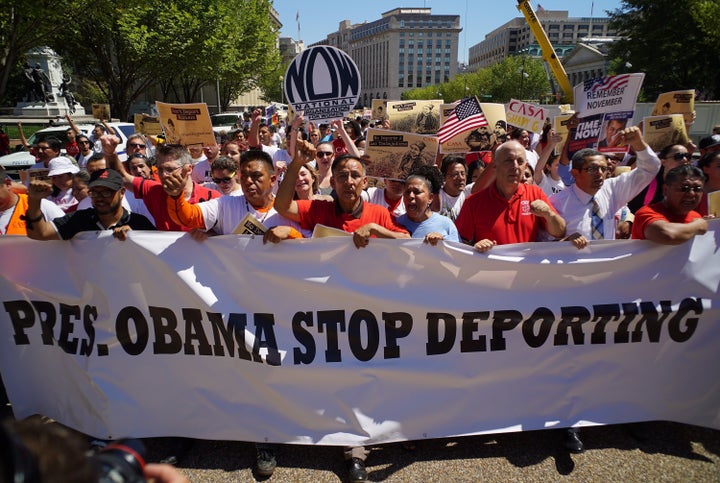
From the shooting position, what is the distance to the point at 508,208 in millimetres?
3439

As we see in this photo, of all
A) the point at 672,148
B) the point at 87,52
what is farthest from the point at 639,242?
the point at 87,52

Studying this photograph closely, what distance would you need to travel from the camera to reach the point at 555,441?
3.12 m

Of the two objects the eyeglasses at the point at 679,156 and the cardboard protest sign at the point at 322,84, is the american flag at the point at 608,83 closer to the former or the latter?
the eyeglasses at the point at 679,156

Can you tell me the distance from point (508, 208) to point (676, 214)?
1079 millimetres

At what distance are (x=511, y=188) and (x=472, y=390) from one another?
146cm

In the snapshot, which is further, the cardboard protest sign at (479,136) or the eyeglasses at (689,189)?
the cardboard protest sign at (479,136)

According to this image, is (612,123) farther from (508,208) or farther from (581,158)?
(508,208)

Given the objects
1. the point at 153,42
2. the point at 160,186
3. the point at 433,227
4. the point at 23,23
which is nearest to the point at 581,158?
the point at 433,227

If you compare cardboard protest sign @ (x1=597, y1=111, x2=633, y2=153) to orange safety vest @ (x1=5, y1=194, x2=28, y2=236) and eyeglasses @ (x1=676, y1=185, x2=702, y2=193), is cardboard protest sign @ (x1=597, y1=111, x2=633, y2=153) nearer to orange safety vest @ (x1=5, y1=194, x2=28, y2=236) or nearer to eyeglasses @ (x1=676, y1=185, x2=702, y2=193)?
eyeglasses @ (x1=676, y1=185, x2=702, y2=193)

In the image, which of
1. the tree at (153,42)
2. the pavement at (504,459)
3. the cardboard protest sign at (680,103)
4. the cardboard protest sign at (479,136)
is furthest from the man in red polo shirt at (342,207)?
the tree at (153,42)

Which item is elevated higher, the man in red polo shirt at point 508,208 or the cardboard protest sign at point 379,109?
the cardboard protest sign at point 379,109

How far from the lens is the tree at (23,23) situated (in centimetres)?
1441

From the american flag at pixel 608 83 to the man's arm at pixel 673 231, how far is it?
247 cm

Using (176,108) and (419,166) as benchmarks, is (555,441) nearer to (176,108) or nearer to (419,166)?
(419,166)
